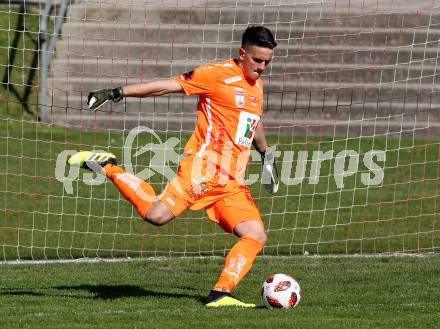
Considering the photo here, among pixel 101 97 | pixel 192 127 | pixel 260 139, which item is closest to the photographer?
pixel 101 97

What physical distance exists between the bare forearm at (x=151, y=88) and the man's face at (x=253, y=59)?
1.77 feet

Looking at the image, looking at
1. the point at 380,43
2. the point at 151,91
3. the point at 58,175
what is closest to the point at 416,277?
the point at 151,91

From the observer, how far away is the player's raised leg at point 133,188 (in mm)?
8711

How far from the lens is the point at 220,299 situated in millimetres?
8445

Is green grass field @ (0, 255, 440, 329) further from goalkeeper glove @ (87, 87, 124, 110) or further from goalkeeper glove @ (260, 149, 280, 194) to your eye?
goalkeeper glove @ (87, 87, 124, 110)

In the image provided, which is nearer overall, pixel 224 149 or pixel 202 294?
pixel 224 149

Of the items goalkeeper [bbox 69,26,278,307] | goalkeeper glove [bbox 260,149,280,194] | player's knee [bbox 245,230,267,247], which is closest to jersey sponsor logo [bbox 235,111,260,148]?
goalkeeper [bbox 69,26,278,307]

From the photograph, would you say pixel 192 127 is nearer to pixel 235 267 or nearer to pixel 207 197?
pixel 207 197

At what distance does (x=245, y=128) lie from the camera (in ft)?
28.7

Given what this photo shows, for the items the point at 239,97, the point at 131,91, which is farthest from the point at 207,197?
the point at 131,91

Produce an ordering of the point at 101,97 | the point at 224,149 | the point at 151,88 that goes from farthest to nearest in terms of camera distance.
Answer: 1. the point at 224,149
2. the point at 151,88
3. the point at 101,97

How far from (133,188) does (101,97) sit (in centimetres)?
109

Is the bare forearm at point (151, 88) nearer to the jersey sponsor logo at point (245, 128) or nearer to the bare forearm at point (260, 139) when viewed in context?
the jersey sponsor logo at point (245, 128)

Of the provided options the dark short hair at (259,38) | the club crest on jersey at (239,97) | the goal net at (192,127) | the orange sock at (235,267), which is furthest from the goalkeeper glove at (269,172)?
the goal net at (192,127)
